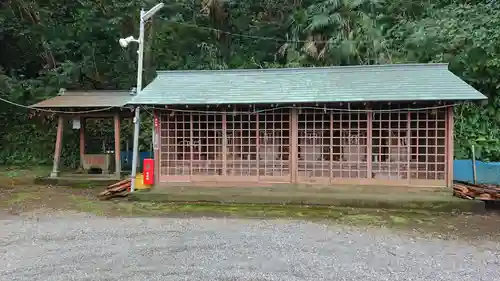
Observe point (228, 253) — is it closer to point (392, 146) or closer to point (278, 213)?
point (278, 213)

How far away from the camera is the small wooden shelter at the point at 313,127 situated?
28.8 ft

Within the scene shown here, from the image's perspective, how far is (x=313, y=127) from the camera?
9.39 meters

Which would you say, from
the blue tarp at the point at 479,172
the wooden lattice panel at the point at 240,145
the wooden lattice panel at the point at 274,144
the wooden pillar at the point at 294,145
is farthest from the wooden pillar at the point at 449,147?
the wooden lattice panel at the point at 240,145

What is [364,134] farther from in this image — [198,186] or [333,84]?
[198,186]

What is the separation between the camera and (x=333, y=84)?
9.52 meters

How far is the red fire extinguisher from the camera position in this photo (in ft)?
31.6

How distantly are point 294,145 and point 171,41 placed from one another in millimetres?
9937

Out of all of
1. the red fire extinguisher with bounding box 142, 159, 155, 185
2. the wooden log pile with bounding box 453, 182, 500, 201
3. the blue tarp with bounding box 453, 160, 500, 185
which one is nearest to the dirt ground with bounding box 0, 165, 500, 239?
the wooden log pile with bounding box 453, 182, 500, 201

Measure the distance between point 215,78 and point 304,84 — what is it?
2418 mm

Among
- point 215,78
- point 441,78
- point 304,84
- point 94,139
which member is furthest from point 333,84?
point 94,139

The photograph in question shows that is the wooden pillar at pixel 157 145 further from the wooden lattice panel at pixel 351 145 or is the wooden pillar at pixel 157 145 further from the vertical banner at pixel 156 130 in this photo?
the wooden lattice panel at pixel 351 145

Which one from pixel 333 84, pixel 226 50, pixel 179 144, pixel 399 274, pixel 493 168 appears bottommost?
pixel 399 274

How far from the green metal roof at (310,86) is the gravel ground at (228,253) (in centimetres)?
312

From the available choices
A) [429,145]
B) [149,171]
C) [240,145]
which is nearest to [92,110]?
[149,171]
